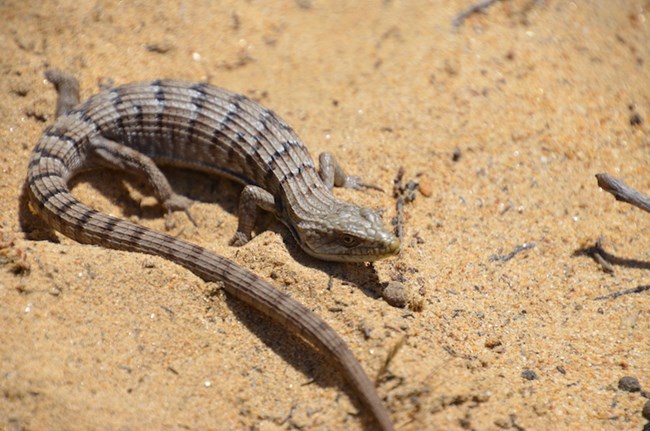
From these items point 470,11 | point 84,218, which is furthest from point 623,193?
point 84,218

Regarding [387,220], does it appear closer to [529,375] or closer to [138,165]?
[529,375]

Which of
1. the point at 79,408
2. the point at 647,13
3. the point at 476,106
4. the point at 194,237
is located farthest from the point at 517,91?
the point at 79,408

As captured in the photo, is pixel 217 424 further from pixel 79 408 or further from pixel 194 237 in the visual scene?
pixel 194 237

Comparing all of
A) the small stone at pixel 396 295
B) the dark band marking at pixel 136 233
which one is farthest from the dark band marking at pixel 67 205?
the small stone at pixel 396 295

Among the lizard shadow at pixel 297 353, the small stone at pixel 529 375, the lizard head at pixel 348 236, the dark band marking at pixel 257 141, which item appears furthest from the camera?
the dark band marking at pixel 257 141

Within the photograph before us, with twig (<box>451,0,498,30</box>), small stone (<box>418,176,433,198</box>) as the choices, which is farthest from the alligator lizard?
twig (<box>451,0,498,30</box>)

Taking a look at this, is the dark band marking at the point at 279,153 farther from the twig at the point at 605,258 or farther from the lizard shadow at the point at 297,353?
the twig at the point at 605,258

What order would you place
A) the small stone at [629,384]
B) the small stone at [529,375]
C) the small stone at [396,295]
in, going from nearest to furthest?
the small stone at [629,384], the small stone at [529,375], the small stone at [396,295]
